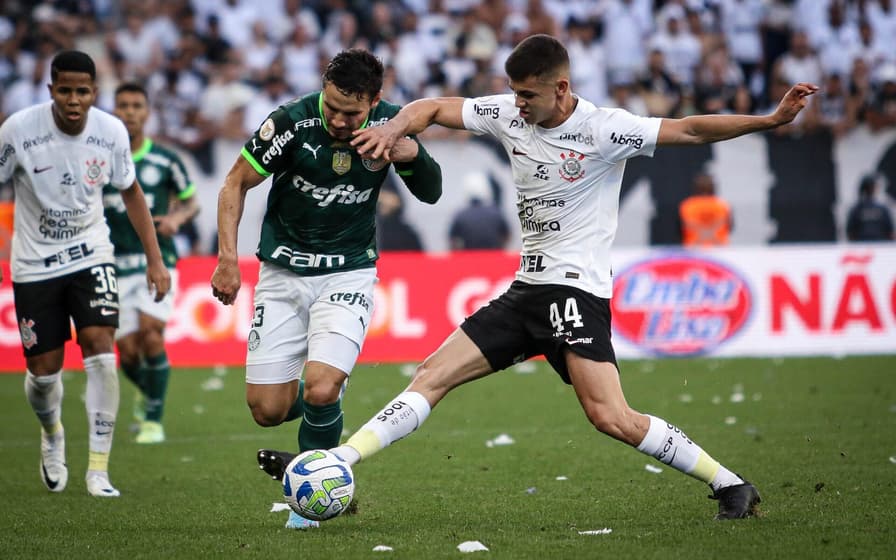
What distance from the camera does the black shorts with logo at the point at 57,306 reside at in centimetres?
801

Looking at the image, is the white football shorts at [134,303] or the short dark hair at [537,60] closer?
the short dark hair at [537,60]

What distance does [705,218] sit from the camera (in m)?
17.4

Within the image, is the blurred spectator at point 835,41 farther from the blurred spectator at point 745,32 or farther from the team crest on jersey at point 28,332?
the team crest on jersey at point 28,332

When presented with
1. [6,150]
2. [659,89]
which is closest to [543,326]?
[6,150]

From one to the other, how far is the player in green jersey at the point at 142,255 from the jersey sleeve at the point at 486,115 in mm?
4192

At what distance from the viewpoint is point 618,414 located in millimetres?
6508

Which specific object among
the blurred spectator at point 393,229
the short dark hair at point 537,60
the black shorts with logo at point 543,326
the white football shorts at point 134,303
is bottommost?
the blurred spectator at point 393,229

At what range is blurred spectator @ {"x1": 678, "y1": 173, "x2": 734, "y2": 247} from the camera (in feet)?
57.0

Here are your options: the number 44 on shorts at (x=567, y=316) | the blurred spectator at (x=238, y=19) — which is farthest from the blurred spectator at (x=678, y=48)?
the number 44 on shorts at (x=567, y=316)

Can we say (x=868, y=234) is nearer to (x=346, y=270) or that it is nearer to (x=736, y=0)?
(x=736, y=0)

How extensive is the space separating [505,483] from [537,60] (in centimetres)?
284

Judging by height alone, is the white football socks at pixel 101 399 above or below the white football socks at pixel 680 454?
below

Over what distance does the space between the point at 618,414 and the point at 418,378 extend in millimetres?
1055

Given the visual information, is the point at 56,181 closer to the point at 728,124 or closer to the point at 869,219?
the point at 728,124
